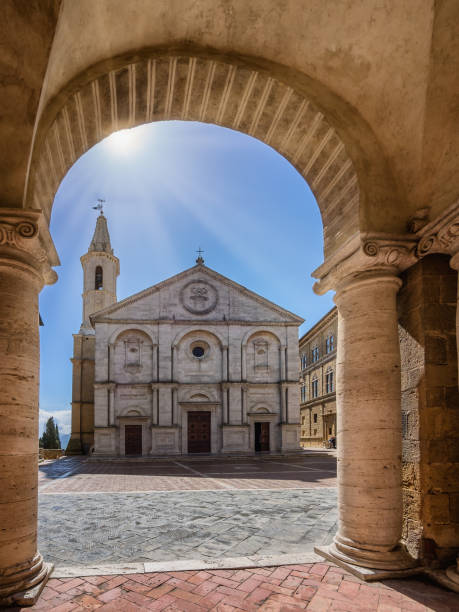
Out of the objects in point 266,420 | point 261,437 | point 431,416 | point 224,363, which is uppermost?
point 224,363

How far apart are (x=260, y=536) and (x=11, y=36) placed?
653 cm

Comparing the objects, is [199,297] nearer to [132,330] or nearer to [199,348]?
[199,348]

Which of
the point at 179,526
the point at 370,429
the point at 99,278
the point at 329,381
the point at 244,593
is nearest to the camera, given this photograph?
the point at 244,593

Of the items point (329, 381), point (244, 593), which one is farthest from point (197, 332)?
point (244, 593)

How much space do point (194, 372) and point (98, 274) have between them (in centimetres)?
1347

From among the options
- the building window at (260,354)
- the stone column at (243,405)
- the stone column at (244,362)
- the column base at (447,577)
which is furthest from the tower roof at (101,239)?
the column base at (447,577)

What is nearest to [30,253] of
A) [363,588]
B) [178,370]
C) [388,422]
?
[388,422]

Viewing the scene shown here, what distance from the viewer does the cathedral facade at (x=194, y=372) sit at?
101ft

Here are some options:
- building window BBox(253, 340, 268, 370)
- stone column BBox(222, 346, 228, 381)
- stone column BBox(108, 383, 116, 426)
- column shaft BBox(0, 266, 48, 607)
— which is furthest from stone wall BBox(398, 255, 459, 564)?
building window BBox(253, 340, 268, 370)

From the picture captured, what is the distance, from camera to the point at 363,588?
4352 millimetres

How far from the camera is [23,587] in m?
4.15

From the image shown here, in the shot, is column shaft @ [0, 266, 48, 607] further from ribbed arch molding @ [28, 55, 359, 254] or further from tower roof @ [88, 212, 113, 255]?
tower roof @ [88, 212, 113, 255]

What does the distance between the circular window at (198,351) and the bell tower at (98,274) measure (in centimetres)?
1021

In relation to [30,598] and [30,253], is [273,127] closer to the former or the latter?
[30,253]
